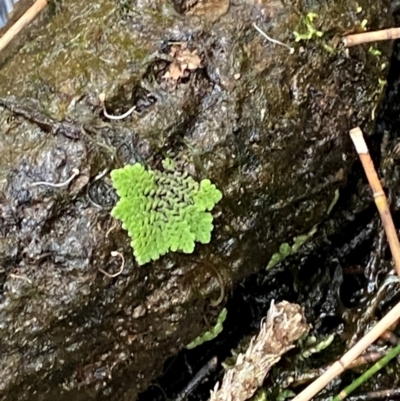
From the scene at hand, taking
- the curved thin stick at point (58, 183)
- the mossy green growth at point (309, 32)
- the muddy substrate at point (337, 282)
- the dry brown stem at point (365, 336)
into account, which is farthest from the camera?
the muddy substrate at point (337, 282)

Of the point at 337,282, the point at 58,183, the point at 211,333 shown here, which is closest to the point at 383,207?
the point at 337,282

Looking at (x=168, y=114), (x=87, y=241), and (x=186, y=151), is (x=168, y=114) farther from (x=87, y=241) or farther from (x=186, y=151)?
(x=87, y=241)

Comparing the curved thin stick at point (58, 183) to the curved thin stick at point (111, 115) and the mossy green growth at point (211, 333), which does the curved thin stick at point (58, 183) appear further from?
the mossy green growth at point (211, 333)

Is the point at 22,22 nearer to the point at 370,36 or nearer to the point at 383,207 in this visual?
the point at 370,36

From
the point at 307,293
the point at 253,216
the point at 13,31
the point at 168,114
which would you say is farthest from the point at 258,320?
the point at 13,31

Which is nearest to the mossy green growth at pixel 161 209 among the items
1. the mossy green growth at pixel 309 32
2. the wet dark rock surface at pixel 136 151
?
the wet dark rock surface at pixel 136 151

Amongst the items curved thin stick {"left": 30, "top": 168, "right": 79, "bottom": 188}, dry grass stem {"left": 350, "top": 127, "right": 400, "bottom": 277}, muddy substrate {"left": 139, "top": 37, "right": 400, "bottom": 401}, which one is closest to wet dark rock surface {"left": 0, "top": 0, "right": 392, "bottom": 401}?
curved thin stick {"left": 30, "top": 168, "right": 79, "bottom": 188}
